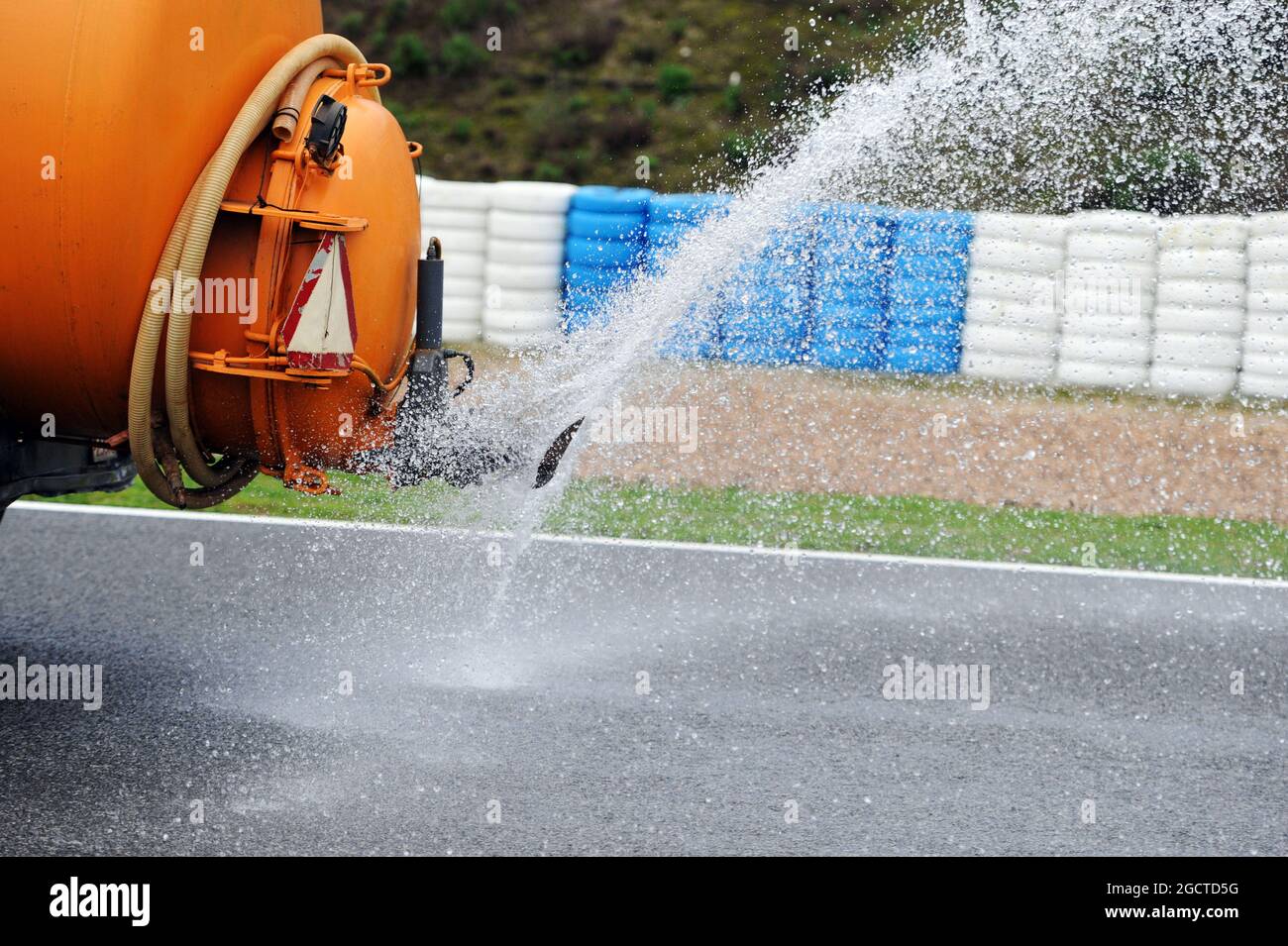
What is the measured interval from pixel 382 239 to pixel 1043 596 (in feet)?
13.3

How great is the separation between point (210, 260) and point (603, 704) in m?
2.22

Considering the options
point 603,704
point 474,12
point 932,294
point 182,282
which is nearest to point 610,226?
point 932,294

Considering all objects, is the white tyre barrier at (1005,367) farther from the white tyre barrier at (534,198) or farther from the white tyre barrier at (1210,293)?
the white tyre barrier at (534,198)

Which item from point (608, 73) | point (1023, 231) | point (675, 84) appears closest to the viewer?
point (1023, 231)

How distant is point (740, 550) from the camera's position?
297 inches

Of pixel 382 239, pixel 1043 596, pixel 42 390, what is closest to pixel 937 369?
pixel 1043 596

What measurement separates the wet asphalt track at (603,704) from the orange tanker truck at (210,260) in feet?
3.11

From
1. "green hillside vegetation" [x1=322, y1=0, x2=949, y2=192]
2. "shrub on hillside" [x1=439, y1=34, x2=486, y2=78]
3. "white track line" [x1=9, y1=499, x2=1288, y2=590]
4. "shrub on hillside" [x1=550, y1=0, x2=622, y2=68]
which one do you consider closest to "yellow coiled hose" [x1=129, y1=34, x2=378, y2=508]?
"white track line" [x1=9, y1=499, x2=1288, y2=590]

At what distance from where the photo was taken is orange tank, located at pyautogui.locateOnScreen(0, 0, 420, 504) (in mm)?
3900

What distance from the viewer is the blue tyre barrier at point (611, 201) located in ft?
38.8

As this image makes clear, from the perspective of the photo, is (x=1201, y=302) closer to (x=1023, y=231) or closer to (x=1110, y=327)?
(x=1110, y=327)

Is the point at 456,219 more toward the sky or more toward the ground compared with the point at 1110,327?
more toward the sky

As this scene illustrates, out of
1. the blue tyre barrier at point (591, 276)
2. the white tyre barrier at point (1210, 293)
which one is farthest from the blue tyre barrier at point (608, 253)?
the white tyre barrier at point (1210, 293)

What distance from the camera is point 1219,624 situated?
22.0 ft
